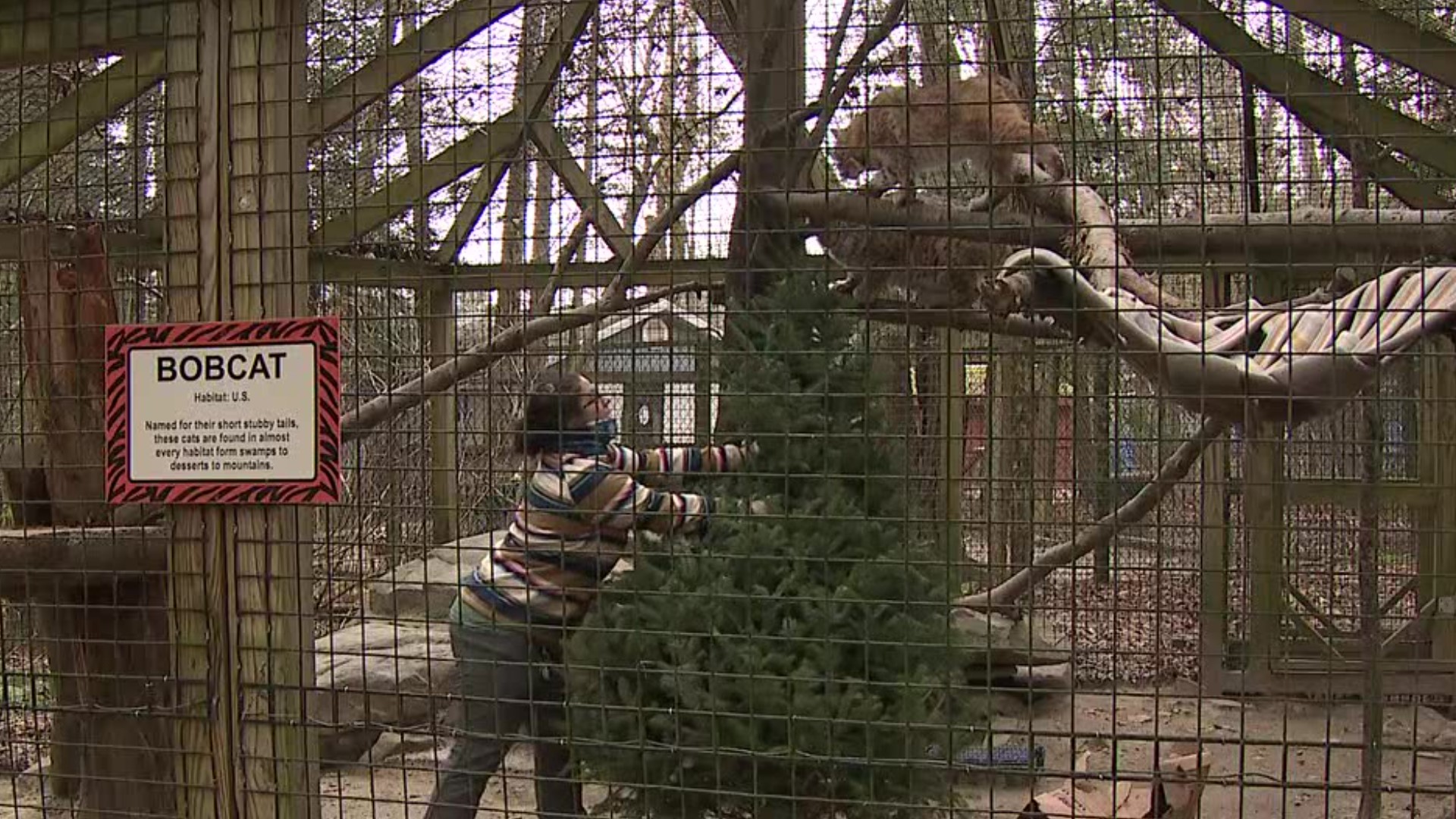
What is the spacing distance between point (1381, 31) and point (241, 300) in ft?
9.44

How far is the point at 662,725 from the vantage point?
307 centimetres

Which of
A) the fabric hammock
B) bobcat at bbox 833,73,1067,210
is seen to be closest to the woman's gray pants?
the fabric hammock

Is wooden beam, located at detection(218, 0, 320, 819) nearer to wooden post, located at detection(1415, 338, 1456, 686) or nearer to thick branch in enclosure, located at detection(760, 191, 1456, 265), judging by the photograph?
thick branch in enclosure, located at detection(760, 191, 1456, 265)

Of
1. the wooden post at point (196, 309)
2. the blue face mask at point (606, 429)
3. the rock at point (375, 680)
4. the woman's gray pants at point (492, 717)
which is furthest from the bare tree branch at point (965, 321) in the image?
the rock at point (375, 680)

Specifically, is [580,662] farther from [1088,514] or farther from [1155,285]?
[1088,514]

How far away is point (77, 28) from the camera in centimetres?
298

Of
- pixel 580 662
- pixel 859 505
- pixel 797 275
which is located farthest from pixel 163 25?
pixel 859 505

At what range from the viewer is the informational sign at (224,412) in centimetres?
271

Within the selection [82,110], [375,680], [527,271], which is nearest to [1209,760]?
[527,271]

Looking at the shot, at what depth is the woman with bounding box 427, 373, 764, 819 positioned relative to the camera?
3.19 meters

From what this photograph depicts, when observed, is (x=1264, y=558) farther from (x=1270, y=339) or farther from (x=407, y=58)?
(x=407, y=58)

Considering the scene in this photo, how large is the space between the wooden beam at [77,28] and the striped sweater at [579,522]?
1.42 metres

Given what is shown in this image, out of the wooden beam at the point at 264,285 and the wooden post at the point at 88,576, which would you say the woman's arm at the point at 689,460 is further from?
the wooden post at the point at 88,576

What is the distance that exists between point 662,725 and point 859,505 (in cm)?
75
